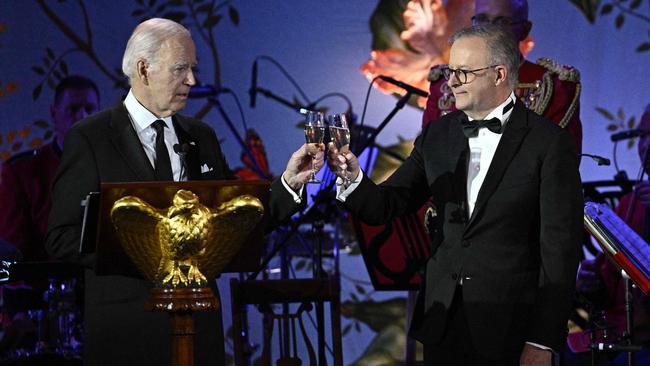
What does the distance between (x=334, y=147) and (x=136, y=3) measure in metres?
3.39

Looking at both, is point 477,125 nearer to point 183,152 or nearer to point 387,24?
point 183,152

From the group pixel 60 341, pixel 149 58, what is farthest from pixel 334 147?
pixel 60 341

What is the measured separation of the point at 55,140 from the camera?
16.8 ft

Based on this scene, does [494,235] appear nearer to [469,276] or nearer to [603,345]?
[469,276]

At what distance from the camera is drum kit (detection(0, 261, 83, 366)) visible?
4051mm

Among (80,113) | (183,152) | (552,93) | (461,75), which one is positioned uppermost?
(80,113)

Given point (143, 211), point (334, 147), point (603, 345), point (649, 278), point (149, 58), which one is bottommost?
point (603, 345)

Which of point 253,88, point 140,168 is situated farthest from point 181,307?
point 253,88

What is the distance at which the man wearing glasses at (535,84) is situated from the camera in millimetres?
4012

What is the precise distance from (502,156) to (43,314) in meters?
2.41

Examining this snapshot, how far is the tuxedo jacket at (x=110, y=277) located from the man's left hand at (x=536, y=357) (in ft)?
2.70

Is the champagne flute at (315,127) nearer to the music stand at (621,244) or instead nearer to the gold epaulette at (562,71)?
the music stand at (621,244)

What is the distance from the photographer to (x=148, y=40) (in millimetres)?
2719

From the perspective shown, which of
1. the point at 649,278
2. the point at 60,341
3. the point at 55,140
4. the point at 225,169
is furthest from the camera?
the point at 55,140
